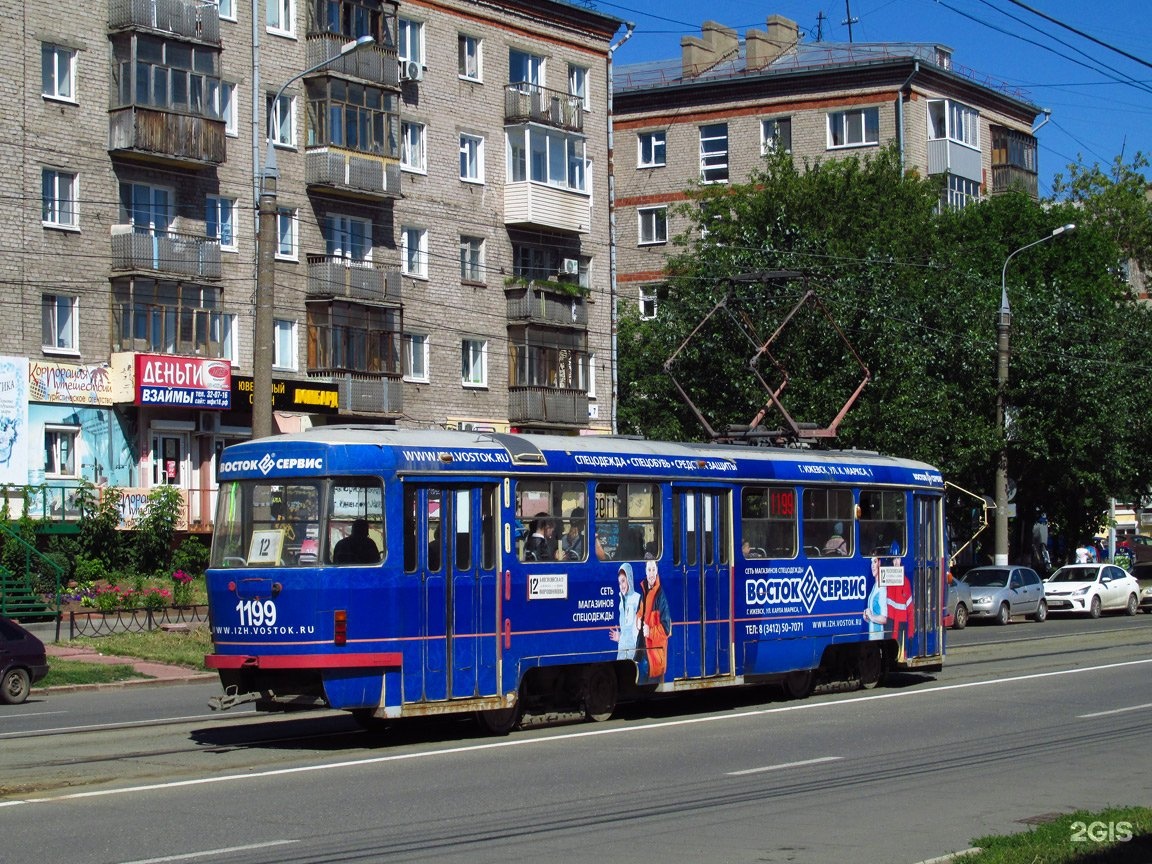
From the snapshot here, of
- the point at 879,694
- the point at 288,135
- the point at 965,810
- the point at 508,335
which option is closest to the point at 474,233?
the point at 508,335

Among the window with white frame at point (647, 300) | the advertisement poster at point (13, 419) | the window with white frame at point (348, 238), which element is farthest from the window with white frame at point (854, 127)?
the advertisement poster at point (13, 419)

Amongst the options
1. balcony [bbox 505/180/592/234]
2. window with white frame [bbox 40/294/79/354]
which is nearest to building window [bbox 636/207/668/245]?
balcony [bbox 505/180/592/234]

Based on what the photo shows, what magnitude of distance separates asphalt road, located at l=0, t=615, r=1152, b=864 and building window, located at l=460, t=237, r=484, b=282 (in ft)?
95.9

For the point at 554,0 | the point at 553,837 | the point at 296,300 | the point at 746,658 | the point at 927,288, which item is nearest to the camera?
the point at 553,837

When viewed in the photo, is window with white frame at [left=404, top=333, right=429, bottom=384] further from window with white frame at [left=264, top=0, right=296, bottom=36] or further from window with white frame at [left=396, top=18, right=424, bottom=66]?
window with white frame at [left=264, top=0, right=296, bottom=36]

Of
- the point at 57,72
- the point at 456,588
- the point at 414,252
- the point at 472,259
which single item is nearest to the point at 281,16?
the point at 57,72

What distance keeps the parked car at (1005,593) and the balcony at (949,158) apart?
26.8 m

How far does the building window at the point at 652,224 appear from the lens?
6562 cm

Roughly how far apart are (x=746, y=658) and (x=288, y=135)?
27.9 metres

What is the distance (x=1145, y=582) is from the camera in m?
45.4

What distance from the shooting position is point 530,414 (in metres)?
47.7

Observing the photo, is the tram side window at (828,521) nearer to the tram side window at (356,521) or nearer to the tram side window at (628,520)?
the tram side window at (628,520)

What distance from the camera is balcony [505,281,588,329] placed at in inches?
1896

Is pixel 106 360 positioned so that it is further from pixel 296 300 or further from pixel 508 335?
pixel 508 335
